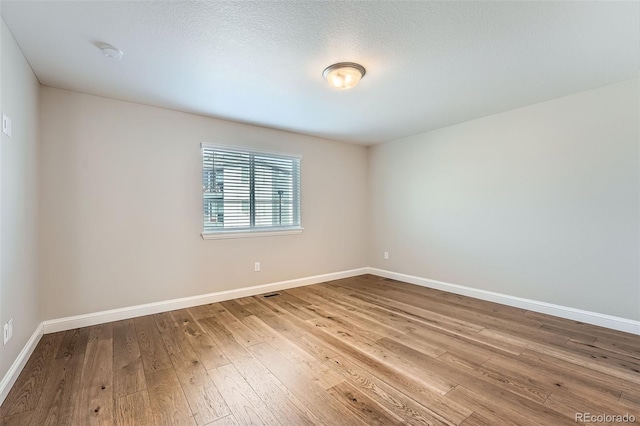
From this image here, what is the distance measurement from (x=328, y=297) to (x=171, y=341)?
1.94m

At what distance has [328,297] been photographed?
379cm

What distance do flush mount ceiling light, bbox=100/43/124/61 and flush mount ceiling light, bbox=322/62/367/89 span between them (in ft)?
5.20

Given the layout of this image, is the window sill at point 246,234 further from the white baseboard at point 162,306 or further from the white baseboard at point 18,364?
the white baseboard at point 18,364

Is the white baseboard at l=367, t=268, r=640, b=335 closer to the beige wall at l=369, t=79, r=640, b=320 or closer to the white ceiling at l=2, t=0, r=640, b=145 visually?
the beige wall at l=369, t=79, r=640, b=320

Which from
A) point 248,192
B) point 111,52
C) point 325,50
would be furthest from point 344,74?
point 248,192

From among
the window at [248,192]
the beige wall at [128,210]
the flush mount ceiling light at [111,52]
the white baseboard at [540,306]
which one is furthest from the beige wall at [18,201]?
the white baseboard at [540,306]

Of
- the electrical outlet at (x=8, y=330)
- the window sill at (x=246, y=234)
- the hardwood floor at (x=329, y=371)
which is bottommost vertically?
the hardwood floor at (x=329, y=371)

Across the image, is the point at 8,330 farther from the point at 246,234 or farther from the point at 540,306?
the point at 540,306

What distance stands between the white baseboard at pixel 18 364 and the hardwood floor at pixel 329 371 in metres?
→ 0.05

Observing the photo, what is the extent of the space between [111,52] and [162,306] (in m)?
2.55

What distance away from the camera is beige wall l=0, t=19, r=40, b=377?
71.0 inches

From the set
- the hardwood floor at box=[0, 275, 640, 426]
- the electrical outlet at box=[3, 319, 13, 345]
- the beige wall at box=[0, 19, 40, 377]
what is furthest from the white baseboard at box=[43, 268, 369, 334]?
the electrical outlet at box=[3, 319, 13, 345]

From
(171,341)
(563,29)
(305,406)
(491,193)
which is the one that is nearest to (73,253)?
(171,341)

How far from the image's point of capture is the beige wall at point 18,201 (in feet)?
5.91
